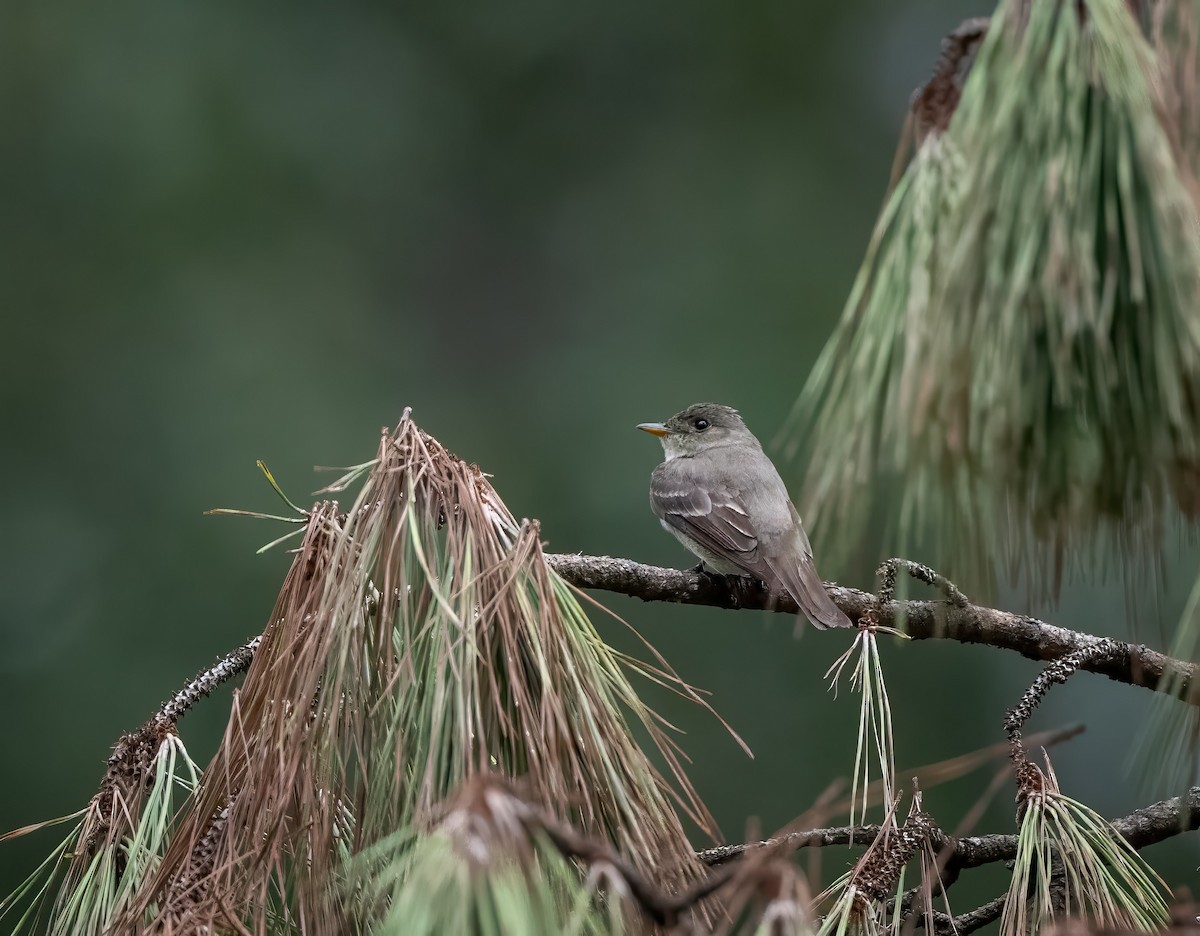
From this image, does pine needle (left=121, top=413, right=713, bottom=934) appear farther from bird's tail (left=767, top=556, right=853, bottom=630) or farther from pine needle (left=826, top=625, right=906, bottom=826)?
bird's tail (left=767, top=556, right=853, bottom=630)

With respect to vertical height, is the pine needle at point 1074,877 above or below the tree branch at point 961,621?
below

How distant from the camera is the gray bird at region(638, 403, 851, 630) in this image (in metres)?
2.74

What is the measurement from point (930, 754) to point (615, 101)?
15.9 ft

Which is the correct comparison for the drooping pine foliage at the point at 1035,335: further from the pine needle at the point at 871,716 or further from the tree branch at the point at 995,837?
the tree branch at the point at 995,837

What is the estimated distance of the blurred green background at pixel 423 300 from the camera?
6371 millimetres

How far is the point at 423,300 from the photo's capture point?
8305 millimetres

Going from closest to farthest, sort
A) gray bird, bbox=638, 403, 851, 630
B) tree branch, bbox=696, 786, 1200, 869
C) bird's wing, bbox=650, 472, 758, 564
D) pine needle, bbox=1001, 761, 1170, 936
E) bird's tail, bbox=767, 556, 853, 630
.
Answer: pine needle, bbox=1001, 761, 1170, 936 < tree branch, bbox=696, 786, 1200, 869 < bird's tail, bbox=767, 556, 853, 630 < gray bird, bbox=638, 403, 851, 630 < bird's wing, bbox=650, 472, 758, 564

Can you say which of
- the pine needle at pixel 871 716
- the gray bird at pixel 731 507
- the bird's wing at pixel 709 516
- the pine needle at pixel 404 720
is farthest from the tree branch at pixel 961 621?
the bird's wing at pixel 709 516

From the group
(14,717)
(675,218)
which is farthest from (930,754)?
(14,717)

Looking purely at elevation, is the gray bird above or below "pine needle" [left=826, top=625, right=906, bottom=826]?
above

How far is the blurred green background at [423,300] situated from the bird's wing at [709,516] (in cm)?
158

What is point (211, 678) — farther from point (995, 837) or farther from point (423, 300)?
point (423, 300)

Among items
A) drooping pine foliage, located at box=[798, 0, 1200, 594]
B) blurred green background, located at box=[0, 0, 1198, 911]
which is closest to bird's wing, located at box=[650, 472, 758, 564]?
blurred green background, located at box=[0, 0, 1198, 911]

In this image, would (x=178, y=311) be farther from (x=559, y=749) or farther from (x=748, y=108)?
(x=559, y=749)
